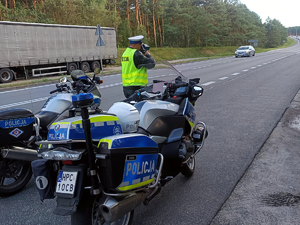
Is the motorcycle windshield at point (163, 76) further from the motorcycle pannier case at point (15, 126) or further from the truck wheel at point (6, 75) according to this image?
the truck wheel at point (6, 75)

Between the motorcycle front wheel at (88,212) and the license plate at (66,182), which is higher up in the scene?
the license plate at (66,182)

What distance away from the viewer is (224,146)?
17.0 feet

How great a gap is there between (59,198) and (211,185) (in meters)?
2.05

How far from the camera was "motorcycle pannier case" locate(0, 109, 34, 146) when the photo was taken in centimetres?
341

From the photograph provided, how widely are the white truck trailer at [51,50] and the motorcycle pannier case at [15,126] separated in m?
11.7

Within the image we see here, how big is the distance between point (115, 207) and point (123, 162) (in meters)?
0.32

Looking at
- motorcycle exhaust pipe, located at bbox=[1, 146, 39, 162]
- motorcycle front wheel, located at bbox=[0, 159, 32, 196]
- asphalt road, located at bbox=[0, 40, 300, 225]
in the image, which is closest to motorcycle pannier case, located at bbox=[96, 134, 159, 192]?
asphalt road, located at bbox=[0, 40, 300, 225]

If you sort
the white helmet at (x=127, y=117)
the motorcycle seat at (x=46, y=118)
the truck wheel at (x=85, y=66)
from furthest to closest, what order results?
the truck wheel at (x=85, y=66), the motorcycle seat at (x=46, y=118), the white helmet at (x=127, y=117)

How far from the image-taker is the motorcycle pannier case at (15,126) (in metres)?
3.41

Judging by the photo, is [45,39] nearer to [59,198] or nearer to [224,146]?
[224,146]

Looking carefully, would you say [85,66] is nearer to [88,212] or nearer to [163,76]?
[163,76]

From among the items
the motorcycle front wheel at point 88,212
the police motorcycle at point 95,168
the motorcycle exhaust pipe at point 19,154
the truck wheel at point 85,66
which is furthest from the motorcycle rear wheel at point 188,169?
the truck wheel at point 85,66

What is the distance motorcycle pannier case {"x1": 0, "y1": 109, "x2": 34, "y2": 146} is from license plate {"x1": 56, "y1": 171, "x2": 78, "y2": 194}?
147 cm

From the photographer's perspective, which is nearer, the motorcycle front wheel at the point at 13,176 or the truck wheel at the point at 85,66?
the motorcycle front wheel at the point at 13,176
